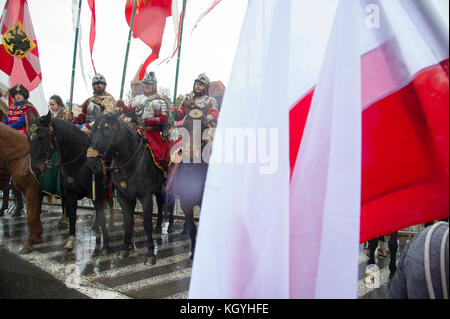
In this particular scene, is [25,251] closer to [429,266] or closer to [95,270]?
[95,270]

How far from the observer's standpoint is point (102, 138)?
15.8ft

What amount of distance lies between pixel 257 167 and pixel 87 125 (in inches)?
241

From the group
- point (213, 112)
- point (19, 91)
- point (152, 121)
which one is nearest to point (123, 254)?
point (152, 121)

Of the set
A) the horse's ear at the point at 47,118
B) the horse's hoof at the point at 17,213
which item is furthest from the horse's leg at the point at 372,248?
the horse's hoof at the point at 17,213

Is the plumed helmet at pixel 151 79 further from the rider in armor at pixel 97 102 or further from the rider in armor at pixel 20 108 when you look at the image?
the rider in armor at pixel 20 108

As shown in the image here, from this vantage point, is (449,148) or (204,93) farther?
(204,93)

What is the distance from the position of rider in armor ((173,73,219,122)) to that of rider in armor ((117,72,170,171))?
1.62ft

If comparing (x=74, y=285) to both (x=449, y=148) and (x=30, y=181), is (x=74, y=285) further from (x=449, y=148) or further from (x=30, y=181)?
(x=449, y=148)

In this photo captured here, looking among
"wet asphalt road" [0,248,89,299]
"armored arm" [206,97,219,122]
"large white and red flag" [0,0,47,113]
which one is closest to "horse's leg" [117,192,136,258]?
"wet asphalt road" [0,248,89,299]

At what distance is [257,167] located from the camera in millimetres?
1037

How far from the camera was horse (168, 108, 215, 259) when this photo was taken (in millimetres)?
5000

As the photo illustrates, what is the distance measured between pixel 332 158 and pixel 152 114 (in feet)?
16.7
